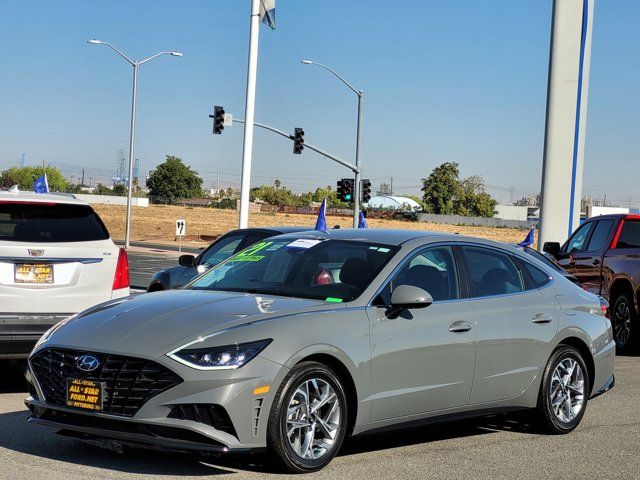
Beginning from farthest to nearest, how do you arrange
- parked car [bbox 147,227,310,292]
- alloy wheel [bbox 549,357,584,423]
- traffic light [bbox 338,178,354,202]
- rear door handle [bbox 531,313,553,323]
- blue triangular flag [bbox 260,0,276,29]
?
traffic light [bbox 338,178,354,202]
blue triangular flag [bbox 260,0,276,29]
parked car [bbox 147,227,310,292]
alloy wheel [bbox 549,357,584,423]
rear door handle [bbox 531,313,553,323]

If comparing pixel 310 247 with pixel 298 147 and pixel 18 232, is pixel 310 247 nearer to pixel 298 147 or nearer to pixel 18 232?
pixel 18 232

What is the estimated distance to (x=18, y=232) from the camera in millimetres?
9305

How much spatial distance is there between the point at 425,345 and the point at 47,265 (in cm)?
384

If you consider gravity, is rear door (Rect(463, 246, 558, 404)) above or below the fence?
above

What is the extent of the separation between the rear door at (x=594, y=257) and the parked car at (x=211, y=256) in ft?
15.8

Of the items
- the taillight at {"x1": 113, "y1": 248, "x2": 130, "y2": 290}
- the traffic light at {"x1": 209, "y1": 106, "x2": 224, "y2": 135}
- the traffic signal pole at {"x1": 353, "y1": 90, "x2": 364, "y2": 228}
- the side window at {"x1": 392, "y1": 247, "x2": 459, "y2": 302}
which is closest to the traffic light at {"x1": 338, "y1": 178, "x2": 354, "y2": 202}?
the traffic signal pole at {"x1": 353, "y1": 90, "x2": 364, "y2": 228}

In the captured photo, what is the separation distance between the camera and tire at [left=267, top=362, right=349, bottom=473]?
6.12 metres

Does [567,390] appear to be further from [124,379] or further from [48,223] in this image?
[48,223]

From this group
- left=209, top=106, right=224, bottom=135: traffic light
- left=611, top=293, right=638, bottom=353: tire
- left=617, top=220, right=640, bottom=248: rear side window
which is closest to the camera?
left=611, top=293, right=638, bottom=353: tire

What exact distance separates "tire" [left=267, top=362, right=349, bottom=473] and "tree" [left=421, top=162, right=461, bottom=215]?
171m

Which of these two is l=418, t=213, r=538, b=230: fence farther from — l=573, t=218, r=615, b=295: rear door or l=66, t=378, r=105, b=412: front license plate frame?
l=66, t=378, r=105, b=412: front license plate frame

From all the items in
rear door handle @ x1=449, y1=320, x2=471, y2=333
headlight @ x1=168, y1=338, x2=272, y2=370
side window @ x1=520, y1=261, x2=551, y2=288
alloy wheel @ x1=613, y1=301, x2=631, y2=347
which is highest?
side window @ x1=520, y1=261, x2=551, y2=288

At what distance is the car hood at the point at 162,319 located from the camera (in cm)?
608

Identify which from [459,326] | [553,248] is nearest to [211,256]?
[553,248]
